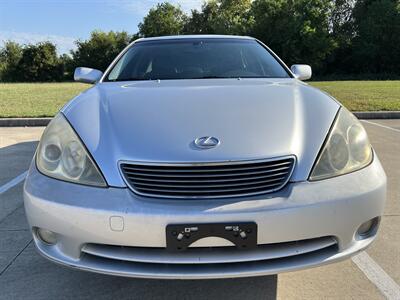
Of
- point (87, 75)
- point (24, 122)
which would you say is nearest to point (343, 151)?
point (87, 75)

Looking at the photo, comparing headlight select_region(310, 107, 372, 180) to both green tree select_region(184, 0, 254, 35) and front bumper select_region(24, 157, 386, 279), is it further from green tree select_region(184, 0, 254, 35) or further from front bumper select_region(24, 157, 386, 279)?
green tree select_region(184, 0, 254, 35)

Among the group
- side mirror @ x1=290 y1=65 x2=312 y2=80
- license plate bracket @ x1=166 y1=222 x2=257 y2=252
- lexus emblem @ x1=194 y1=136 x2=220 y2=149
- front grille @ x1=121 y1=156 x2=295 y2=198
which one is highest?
lexus emblem @ x1=194 y1=136 x2=220 y2=149

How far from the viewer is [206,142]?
220 centimetres

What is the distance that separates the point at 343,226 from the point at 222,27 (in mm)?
50168

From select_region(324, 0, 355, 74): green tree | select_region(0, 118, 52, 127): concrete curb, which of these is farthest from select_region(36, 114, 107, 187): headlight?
select_region(324, 0, 355, 74): green tree

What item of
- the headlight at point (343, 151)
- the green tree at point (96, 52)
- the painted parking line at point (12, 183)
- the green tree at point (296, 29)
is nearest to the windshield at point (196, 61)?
the headlight at point (343, 151)

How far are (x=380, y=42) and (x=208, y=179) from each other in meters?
46.9

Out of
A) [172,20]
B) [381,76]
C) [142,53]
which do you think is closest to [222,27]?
[172,20]

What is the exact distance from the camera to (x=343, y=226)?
213 cm

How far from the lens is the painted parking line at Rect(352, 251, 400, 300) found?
2.51m

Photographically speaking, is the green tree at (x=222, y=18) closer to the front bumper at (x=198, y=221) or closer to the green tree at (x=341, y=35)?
the green tree at (x=341, y=35)

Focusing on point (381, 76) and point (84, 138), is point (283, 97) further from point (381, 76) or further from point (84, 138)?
point (381, 76)

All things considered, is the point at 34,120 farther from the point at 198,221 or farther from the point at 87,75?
the point at 198,221

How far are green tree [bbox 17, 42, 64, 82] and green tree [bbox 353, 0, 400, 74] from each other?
2993cm
